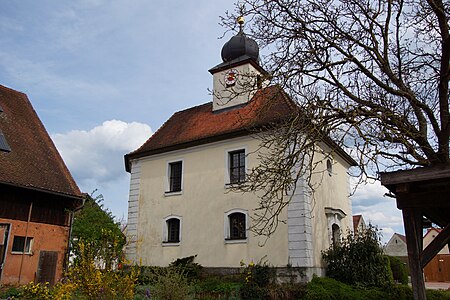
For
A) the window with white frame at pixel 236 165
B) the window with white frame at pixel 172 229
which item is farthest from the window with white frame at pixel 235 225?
the window with white frame at pixel 172 229

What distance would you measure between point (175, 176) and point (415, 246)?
13.4 metres

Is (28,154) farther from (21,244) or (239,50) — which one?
(239,50)

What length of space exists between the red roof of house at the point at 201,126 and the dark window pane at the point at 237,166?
823 millimetres

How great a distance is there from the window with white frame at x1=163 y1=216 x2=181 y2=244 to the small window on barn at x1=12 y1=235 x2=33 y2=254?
5375 mm

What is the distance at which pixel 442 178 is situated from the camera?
5789 millimetres

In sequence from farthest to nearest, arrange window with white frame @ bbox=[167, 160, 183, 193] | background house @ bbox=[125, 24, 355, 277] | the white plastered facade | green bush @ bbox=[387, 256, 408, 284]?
green bush @ bbox=[387, 256, 408, 284]
window with white frame @ bbox=[167, 160, 183, 193]
background house @ bbox=[125, 24, 355, 277]
the white plastered facade

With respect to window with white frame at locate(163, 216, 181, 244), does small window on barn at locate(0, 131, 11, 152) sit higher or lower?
higher

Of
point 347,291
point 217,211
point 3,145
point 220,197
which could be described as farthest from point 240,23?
point 3,145

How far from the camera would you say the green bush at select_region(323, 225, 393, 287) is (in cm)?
1381

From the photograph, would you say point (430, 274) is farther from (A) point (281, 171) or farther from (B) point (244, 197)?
(A) point (281, 171)

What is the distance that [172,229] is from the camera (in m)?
17.8

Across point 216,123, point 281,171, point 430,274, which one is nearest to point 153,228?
point 216,123

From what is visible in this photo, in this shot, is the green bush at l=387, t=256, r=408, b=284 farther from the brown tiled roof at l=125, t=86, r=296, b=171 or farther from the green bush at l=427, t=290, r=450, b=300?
the brown tiled roof at l=125, t=86, r=296, b=171

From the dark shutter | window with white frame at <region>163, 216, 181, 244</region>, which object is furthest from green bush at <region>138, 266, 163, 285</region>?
the dark shutter
